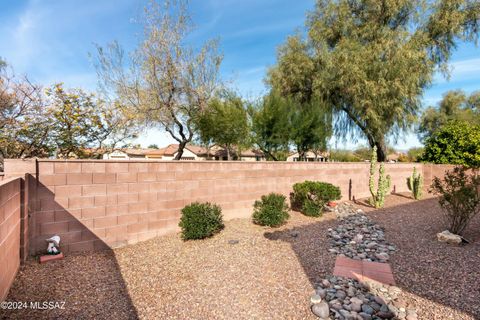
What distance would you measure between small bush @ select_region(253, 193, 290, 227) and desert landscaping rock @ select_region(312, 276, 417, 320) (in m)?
2.61

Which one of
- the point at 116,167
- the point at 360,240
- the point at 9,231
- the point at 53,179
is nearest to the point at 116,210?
the point at 116,167

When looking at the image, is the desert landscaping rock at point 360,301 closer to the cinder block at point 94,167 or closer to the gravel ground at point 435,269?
the gravel ground at point 435,269

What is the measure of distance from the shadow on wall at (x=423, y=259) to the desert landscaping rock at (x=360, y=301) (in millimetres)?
225

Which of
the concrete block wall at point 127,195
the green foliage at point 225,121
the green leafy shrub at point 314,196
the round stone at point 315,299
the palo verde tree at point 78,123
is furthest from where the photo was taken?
the green foliage at point 225,121

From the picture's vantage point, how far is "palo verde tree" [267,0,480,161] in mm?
12766

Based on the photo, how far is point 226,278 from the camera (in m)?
3.76

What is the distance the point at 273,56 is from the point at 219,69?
170 inches

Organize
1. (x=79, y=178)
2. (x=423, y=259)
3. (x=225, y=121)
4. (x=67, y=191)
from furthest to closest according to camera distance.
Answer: (x=225, y=121), (x=79, y=178), (x=67, y=191), (x=423, y=259)

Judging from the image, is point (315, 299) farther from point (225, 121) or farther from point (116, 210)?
point (225, 121)

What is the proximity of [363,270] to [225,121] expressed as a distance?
10.9m

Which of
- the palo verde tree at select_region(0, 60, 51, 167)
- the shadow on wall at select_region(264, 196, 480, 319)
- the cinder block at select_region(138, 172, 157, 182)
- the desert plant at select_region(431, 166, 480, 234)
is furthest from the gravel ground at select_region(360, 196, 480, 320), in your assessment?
the palo verde tree at select_region(0, 60, 51, 167)

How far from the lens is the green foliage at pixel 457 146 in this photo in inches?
513

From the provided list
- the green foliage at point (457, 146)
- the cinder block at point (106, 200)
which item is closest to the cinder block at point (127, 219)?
the cinder block at point (106, 200)

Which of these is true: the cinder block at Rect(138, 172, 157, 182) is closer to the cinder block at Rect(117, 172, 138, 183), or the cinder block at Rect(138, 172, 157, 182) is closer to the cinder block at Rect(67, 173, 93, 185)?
the cinder block at Rect(117, 172, 138, 183)
